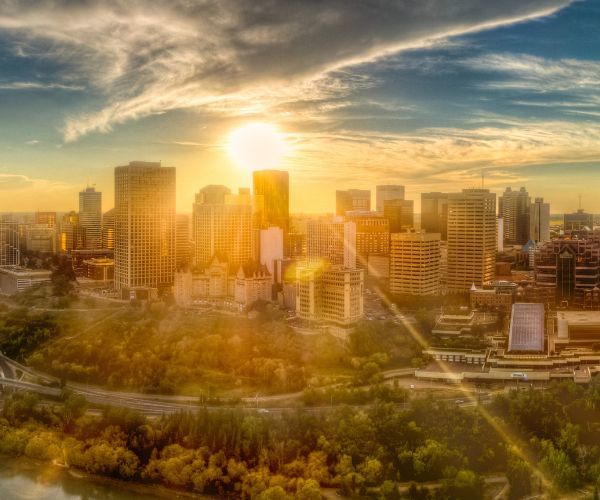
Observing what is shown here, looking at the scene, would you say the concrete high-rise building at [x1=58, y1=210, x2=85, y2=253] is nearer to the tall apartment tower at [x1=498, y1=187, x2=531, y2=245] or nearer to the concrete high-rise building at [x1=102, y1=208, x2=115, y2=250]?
the concrete high-rise building at [x1=102, y1=208, x2=115, y2=250]

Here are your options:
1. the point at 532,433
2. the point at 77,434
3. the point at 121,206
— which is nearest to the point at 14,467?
the point at 77,434

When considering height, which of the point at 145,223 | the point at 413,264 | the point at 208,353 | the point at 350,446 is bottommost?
the point at 350,446

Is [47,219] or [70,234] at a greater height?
[47,219]

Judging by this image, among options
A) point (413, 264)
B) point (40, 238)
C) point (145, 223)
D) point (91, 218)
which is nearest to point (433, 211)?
point (413, 264)

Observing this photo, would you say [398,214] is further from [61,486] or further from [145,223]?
[61,486]

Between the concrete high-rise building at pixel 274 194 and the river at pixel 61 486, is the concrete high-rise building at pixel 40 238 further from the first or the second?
the river at pixel 61 486

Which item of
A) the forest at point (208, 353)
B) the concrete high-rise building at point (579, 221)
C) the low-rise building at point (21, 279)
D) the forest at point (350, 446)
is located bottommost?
the forest at point (350, 446)

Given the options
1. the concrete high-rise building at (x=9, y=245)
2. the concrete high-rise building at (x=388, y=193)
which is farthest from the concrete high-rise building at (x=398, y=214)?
the concrete high-rise building at (x=9, y=245)

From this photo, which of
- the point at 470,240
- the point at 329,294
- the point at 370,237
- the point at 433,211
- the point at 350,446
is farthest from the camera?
the point at 433,211
